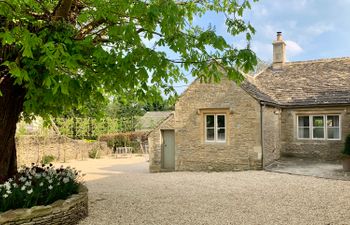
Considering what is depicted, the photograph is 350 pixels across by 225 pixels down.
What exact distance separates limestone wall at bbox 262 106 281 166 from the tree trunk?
11.9m

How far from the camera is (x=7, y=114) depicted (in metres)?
8.05

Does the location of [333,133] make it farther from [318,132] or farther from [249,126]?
[249,126]

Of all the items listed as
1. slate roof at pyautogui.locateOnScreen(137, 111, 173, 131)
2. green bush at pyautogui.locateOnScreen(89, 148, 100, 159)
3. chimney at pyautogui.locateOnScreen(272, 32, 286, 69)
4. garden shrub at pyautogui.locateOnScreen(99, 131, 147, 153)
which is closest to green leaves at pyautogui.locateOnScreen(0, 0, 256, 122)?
chimney at pyautogui.locateOnScreen(272, 32, 286, 69)

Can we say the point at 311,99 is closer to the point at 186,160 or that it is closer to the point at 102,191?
the point at 186,160

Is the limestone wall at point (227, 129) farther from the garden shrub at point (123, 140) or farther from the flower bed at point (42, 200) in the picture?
the garden shrub at point (123, 140)

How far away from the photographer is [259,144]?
16359 mm

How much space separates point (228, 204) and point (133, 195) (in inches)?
132

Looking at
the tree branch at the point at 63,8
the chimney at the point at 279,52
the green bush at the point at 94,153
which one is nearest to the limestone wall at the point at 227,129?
the chimney at the point at 279,52

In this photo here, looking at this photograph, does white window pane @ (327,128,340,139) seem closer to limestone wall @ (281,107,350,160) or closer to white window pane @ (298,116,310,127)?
limestone wall @ (281,107,350,160)

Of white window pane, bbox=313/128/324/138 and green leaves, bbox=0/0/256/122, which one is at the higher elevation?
green leaves, bbox=0/0/256/122

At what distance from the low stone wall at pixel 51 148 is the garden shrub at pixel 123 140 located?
4.63ft

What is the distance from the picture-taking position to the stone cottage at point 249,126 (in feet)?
54.8

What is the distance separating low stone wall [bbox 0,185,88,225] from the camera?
6500 millimetres

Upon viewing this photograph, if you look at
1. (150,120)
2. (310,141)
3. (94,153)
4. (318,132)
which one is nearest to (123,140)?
(94,153)
